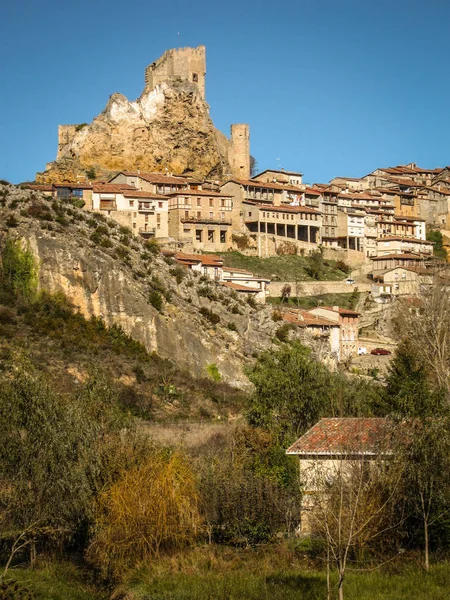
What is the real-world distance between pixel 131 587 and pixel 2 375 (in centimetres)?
1762

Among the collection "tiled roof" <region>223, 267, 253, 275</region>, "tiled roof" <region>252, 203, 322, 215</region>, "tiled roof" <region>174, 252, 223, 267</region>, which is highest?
"tiled roof" <region>252, 203, 322, 215</region>

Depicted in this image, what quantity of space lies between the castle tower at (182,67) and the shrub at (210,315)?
182ft

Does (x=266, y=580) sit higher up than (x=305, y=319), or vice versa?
(x=305, y=319)

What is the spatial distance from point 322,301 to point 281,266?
7.94m

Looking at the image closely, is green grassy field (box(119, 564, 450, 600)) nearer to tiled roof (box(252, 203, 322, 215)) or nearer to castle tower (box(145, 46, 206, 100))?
tiled roof (box(252, 203, 322, 215))

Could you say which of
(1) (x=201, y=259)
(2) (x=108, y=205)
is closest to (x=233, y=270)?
(1) (x=201, y=259)

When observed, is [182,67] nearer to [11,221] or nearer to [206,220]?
[206,220]

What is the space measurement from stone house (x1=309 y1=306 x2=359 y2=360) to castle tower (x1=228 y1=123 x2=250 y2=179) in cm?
4124

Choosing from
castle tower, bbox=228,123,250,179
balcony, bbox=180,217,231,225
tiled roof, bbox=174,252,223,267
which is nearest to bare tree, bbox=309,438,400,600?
tiled roof, bbox=174,252,223,267

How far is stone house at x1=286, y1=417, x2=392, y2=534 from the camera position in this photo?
90.4ft

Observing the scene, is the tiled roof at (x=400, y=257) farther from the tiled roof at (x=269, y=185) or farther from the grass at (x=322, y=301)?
the tiled roof at (x=269, y=185)

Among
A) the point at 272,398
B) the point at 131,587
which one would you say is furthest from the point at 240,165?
the point at 131,587

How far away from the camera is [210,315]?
60.9 meters

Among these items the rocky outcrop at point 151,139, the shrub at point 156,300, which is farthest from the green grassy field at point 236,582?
the rocky outcrop at point 151,139
